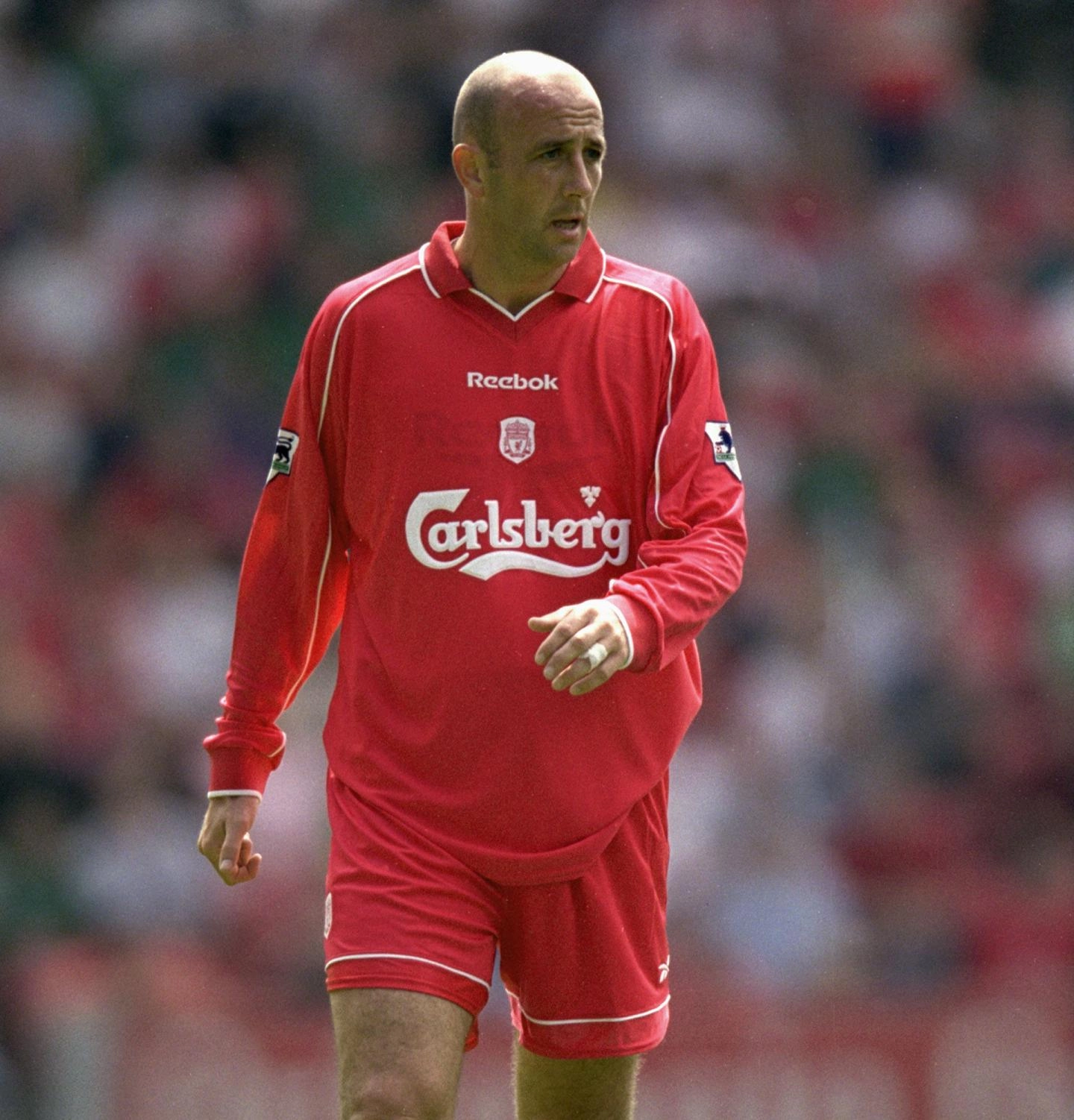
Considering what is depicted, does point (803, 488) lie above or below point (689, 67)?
below

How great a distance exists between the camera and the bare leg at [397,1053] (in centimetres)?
400

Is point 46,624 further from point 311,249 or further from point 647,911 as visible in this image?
point 647,911

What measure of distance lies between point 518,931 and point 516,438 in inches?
40.2

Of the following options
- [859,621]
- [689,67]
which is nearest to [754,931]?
[859,621]

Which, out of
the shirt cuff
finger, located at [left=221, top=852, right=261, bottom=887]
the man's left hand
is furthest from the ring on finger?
finger, located at [left=221, top=852, right=261, bottom=887]

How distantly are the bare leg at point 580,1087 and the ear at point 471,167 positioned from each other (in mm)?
1837

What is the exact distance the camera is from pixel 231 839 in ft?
14.8

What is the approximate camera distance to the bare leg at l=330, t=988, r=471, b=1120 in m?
4.00

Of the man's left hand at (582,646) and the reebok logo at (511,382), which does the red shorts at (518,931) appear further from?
the reebok logo at (511,382)

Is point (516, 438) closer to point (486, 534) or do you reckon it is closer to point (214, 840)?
point (486, 534)

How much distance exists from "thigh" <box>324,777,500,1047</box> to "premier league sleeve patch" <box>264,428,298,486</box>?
0.72 m

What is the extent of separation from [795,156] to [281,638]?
7.37m

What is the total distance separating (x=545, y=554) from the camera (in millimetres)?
4359

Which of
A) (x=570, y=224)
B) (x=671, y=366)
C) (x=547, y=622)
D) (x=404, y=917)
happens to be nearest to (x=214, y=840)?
(x=404, y=917)
